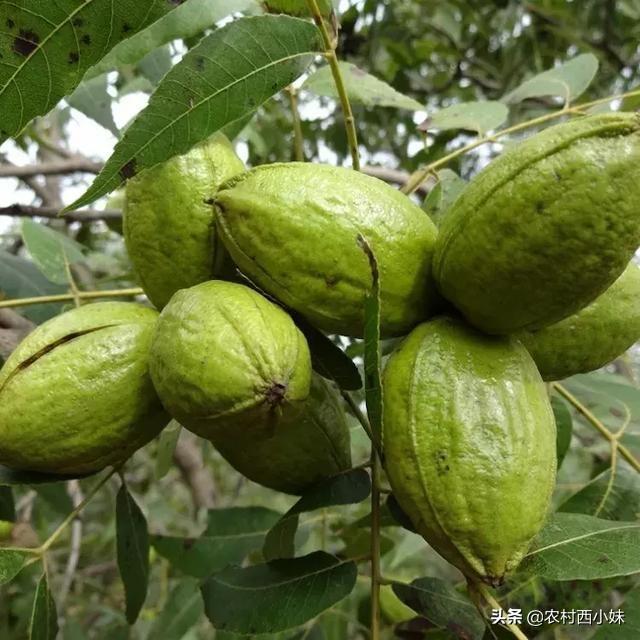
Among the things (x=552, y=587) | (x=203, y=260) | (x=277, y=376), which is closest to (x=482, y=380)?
(x=277, y=376)

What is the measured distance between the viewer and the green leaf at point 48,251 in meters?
2.25

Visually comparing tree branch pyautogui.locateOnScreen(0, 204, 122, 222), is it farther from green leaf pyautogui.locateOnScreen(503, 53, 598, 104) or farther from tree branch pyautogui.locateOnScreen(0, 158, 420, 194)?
→ green leaf pyautogui.locateOnScreen(503, 53, 598, 104)

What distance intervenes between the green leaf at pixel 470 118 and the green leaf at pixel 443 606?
4.64ft

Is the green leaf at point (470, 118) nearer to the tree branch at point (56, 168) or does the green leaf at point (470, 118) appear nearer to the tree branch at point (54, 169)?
the tree branch at point (54, 169)

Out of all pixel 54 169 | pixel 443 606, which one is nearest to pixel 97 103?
pixel 54 169

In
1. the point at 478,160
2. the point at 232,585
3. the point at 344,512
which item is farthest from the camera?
the point at 478,160

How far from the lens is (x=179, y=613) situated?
98.2 inches

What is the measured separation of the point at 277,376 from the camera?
48.7 inches

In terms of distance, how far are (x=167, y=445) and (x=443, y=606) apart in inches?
35.8

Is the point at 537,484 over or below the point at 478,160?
over

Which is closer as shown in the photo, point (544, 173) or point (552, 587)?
point (544, 173)

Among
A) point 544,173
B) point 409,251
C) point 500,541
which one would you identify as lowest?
point 500,541

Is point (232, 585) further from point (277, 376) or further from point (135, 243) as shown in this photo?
point (135, 243)

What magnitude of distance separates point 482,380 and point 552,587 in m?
0.98
